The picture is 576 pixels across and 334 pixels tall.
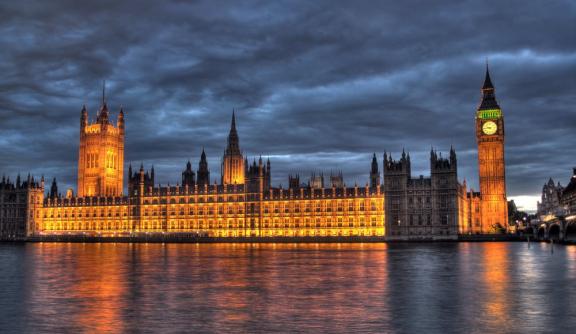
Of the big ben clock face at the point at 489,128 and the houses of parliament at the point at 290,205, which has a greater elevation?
the big ben clock face at the point at 489,128

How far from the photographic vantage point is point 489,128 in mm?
160250

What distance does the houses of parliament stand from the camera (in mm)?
137125

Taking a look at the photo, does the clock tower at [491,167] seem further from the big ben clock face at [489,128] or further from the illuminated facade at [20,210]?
the illuminated facade at [20,210]

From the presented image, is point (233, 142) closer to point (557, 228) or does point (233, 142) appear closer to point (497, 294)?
point (557, 228)

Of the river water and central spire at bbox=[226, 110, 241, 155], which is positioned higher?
central spire at bbox=[226, 110, 241, 155]

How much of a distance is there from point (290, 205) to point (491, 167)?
5490cm

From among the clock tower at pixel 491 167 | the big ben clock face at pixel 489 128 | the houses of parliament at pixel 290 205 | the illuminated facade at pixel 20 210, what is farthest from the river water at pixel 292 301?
the illuminated facade at pixel 20 210

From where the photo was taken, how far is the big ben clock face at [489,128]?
523 ft

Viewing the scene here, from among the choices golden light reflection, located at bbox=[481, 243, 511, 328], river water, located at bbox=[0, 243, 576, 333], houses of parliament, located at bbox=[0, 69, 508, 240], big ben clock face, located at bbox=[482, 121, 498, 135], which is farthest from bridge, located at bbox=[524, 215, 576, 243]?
river water, located at bbox=[0, 243, 576, 333]

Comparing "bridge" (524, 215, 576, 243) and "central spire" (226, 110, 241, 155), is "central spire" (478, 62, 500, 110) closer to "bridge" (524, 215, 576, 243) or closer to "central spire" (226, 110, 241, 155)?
"bridge" (524, 215, 576, 243)

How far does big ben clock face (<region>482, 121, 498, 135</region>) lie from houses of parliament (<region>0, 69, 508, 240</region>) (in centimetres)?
26

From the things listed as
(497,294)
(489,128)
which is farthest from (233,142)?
(497,294)

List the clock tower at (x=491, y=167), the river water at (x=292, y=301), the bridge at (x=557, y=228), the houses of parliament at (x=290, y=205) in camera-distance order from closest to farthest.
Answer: the river water at (x=292, y=301) → the bridge at (x=557, y=228) → the houses of parliament at (x=290, y=205) → the clock tower at (x=491, y=167)

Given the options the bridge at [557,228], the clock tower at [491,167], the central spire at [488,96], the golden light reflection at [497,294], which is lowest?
the golden light reflection at [497,294]
